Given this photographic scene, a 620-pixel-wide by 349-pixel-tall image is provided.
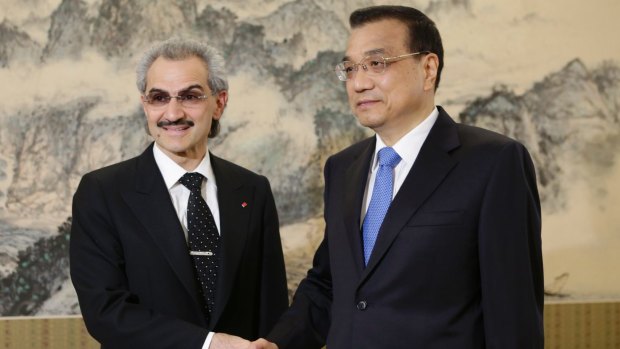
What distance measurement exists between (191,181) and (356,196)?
1.98ft

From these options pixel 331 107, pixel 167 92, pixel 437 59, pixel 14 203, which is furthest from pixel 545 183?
pixel 14 203

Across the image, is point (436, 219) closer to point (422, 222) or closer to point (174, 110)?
point (422, 222)

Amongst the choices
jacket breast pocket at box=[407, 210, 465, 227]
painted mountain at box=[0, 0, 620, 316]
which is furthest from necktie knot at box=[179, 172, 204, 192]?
painted mountain at box=[0, 0, 620, 316]

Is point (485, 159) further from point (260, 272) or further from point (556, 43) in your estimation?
point (556, 43)

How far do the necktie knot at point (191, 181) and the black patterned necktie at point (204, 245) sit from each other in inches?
1.4

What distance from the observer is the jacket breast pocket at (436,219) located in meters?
2.15

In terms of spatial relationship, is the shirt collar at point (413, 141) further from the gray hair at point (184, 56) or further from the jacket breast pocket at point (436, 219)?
the gray hair at point (184, 56)

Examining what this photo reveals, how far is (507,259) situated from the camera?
212 centimetres

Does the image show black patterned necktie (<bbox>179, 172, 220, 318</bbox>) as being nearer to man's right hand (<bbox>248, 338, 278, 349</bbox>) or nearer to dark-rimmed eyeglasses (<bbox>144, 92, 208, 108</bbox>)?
man's right hand (<bbox>248, 338, 278, 349</bbox>)

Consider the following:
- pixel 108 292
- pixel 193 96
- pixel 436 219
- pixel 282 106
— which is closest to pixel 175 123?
pixel 193 96

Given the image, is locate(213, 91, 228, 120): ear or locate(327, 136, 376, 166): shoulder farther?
locate(213, 91, 228, 120): ear

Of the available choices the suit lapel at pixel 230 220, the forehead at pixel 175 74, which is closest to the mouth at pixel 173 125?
the forehead at pixel 175 74

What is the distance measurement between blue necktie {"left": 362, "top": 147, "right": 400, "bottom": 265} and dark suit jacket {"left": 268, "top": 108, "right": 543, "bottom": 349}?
0.04 meters

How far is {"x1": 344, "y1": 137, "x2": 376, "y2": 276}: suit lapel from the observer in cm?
229
